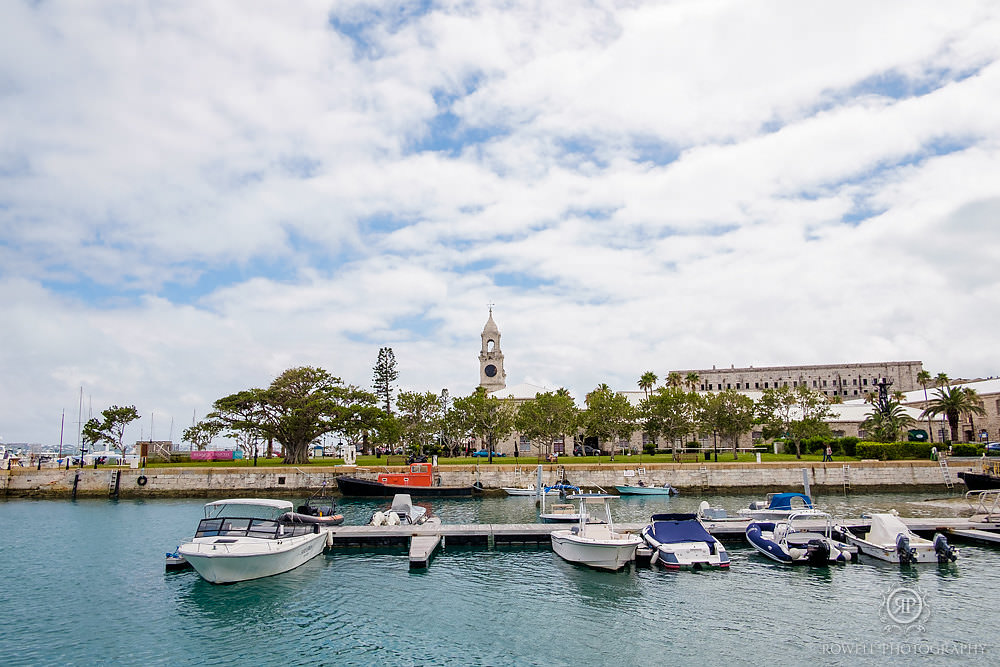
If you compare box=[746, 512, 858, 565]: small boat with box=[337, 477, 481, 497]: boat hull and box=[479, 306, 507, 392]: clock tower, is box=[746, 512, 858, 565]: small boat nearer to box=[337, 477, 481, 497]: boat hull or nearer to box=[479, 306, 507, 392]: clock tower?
box=[337, 477, 481, 497]: boat hull

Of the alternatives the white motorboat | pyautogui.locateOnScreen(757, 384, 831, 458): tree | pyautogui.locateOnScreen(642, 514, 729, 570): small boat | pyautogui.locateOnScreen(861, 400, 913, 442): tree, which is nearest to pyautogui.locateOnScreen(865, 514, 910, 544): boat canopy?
pyautogui.locateOnScreen(642, 514, 729, 570): small boat

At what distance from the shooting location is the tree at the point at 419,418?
81062 mm

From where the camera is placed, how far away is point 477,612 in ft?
69.1

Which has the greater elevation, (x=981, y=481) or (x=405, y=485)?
(x=405, y=485)

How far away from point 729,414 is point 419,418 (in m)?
39.4

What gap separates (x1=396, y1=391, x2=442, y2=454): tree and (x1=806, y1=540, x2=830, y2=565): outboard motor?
57.8m

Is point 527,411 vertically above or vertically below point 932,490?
above

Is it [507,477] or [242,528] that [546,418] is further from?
[242,528]

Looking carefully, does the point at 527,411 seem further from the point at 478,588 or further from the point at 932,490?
the point at 478,588

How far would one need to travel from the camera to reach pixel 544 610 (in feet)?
69.4

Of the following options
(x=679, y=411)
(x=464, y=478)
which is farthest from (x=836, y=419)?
(x=464, y=478)

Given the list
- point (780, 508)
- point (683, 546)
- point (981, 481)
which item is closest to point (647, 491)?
point (780, 508)

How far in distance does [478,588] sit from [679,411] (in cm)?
5600

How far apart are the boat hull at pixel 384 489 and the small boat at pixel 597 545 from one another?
28031 millimetres
